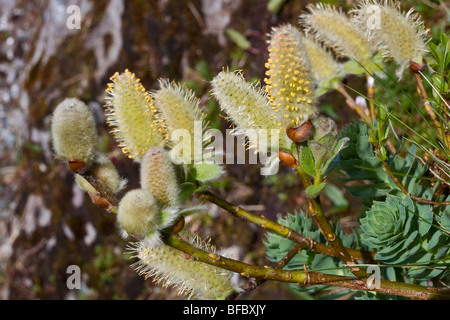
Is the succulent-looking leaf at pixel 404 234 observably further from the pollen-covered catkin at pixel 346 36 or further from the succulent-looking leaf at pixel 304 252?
the pollen-covered catkin at pixel 346 36

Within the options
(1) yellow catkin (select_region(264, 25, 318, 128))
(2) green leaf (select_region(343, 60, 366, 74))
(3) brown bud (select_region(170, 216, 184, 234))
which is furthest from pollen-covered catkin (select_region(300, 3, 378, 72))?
(3) brown bud (select_region(170, 216, 184, 234))

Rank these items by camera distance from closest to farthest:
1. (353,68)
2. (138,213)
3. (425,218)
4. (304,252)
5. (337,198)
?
(138,213), (425,218), (304,252), (353,68), (337,198)

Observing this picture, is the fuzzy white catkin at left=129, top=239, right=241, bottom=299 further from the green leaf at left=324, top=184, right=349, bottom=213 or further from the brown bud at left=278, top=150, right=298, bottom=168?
the green leaf at left=324, top=184, right=349, bottom=213

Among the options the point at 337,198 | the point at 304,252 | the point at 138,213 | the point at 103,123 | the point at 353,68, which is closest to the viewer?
the point at 138,213

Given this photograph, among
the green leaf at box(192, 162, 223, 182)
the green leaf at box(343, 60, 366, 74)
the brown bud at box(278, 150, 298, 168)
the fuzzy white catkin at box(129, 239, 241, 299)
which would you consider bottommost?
the fuzzy white catkin at box(129, 239, 241, 299)

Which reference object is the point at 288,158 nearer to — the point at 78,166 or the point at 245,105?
the point at 245,105

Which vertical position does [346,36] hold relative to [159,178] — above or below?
above

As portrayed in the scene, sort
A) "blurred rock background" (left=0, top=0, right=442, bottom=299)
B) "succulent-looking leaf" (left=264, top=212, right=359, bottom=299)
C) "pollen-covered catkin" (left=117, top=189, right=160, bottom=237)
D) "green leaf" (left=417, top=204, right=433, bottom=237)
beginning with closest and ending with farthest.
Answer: "pollen-covered catkin" (left=117, top=189, right=160, bottom=237)
"green leaf" (left=417, top=204, right=433, bottom=237)
"succulent-looking leaf" (left=264, top=212, right=359, bottom=299)
"blurred rock background" (left=0, top=0, right=442, bottom=299)

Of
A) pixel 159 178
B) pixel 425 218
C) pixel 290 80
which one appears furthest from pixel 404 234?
pixel 159 178
